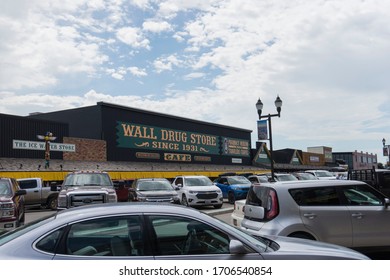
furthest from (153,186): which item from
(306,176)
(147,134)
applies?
(147,134)

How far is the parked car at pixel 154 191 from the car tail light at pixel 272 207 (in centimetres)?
897

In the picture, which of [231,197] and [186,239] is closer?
[186,239]

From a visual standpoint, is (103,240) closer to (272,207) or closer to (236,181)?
(272,207)

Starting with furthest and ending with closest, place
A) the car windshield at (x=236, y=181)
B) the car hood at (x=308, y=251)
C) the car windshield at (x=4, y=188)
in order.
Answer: the car windshield at (x=236, y=181)
the car windshield at (x=4, y=188)
the car hood at (x=308, y=251)

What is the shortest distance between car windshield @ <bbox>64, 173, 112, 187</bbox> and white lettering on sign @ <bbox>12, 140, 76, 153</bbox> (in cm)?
1987

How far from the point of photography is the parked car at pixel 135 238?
3586mm

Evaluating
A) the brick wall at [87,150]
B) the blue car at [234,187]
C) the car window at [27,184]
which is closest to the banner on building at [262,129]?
the blue car at [234,187]

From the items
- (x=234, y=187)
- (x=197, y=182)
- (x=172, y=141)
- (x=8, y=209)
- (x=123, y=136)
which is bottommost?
(x=234, y=187)

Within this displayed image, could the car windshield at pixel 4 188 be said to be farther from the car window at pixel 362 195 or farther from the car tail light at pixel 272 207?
the car window at pixel 362 195

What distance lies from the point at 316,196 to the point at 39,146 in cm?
2960

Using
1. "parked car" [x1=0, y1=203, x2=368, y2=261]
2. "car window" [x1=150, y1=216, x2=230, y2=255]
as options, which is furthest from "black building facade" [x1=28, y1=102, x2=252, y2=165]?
"car window" [x1=150, y1=216, x2=230, y2=255]

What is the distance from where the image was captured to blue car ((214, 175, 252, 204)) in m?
22.1

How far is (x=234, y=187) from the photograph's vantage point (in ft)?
73.2

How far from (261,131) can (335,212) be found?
49.8ft
